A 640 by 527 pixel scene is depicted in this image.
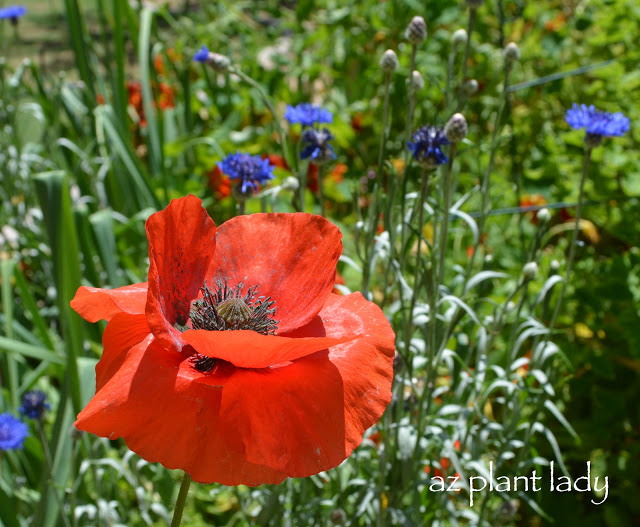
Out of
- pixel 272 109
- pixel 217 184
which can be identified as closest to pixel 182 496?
pixel 272 109

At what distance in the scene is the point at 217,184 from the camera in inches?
87.9

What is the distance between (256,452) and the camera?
1.85 ft

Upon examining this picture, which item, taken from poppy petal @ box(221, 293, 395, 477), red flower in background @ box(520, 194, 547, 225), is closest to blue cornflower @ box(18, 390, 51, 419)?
poppy petal @ box(221, 293, 395, 477)

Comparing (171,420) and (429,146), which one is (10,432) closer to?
(171,420)

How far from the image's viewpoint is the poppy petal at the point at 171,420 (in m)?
0.58

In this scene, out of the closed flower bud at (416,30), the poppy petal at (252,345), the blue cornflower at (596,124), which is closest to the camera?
the poppy petal at (252,345)

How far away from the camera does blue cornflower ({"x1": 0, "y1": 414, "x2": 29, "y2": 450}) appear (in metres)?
1.12

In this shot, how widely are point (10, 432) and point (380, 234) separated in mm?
750

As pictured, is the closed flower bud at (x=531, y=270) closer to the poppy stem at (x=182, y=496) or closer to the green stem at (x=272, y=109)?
the green stem at (x=272, y=109)

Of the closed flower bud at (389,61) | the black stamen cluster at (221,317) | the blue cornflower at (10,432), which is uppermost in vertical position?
the closed flower bud at (389,61)

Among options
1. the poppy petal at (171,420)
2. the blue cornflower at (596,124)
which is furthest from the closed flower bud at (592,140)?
the poppy petal at (171,420)

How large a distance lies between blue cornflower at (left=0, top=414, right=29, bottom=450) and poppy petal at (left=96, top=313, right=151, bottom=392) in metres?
0.57

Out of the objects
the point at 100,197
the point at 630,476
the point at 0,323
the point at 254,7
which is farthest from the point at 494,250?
the point at 254,7

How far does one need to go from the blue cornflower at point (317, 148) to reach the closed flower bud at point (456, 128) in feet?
0.81
